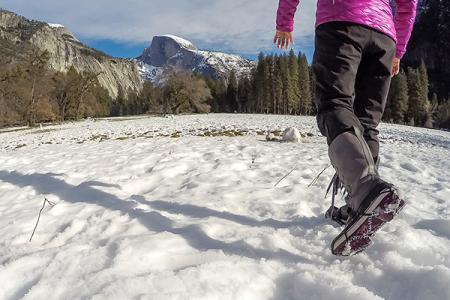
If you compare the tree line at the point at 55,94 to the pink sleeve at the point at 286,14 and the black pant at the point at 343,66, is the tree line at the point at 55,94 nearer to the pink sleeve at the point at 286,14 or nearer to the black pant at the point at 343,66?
the pink sleeve at the point at 286,14

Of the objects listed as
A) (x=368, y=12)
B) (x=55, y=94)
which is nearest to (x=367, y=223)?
(x=368, y=12)

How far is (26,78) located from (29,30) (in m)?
139

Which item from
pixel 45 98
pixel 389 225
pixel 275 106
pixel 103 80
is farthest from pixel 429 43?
pixel 389 225

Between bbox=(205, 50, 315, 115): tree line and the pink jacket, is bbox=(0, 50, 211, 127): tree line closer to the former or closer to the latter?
bbox=(205, 50, 315, 115): tree line

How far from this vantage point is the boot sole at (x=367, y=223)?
1737mm

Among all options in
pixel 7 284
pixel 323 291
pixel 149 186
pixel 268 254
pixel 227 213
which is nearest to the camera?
pixel 323 291

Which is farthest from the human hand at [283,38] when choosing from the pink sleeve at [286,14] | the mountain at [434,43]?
the mountain at [434,43]

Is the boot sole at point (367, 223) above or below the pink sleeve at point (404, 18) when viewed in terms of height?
below

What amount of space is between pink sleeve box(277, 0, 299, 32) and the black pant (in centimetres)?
43

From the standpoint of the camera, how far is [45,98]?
48.9 meters

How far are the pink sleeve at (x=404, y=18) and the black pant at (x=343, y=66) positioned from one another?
403 mm

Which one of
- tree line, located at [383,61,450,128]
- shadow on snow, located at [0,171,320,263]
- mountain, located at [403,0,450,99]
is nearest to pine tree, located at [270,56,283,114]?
tree line, located at [383,61,450,128]

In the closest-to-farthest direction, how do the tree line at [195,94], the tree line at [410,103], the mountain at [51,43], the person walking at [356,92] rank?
1. the person walking at [356,92]
2. the tree line at [195,94]
3. the tree line at [410,103]
4. the mountain at [51,43]

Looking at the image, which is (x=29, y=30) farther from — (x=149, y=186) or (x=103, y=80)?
(x=149, y=186)
